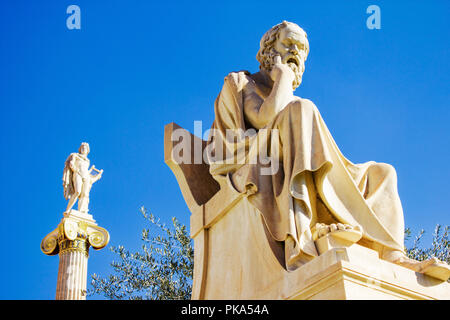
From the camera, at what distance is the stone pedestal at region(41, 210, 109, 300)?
1329cm

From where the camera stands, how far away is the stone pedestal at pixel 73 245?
43.6 ft

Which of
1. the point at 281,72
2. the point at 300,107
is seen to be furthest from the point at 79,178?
the point at 300,107

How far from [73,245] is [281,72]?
34.0ft

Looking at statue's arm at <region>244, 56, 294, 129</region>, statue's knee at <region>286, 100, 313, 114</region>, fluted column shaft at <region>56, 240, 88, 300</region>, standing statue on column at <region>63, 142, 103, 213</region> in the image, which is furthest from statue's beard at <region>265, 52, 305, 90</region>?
standing statue on column at <region>63, 142, 103, 213</region>

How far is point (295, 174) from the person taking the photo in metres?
4.19

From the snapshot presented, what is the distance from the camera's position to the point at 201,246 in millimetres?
4988

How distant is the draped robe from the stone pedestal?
9179mm

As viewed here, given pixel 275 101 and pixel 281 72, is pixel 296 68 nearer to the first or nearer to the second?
pixel 281 72

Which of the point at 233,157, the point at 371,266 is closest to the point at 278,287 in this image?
the point at 371,266

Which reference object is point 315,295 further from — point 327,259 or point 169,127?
point 169,127

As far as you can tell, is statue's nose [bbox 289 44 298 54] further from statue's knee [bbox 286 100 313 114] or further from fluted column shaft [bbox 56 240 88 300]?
fluted column shaft [bbox 56 240 88 300]

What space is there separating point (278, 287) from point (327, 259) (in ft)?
1.46

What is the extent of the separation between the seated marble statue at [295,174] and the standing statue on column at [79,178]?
37.4 ft
